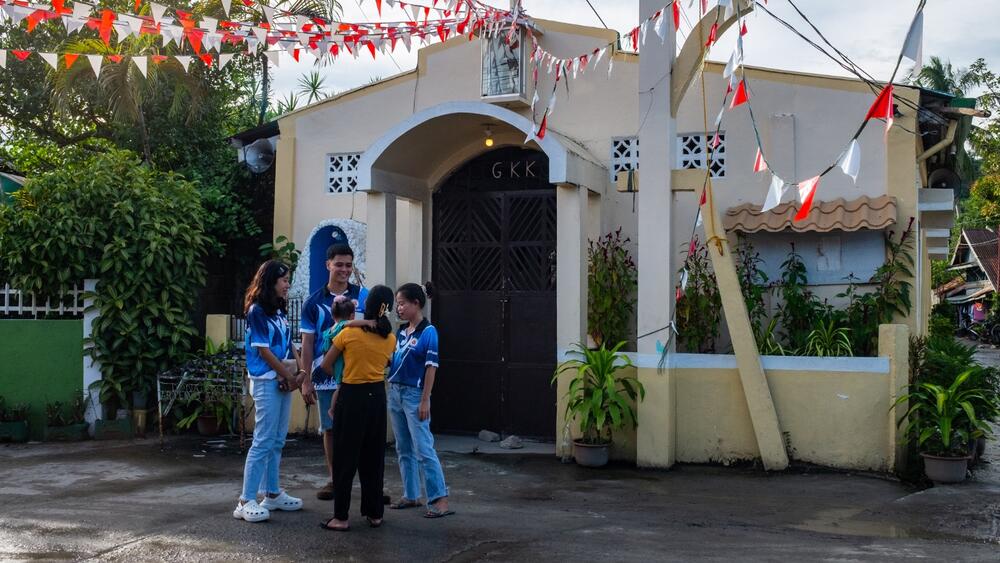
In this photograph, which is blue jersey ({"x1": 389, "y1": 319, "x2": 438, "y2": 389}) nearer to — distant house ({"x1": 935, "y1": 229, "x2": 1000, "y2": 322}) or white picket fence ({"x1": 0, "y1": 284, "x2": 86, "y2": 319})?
white picket fence ({"x1": 0, "y1": 284, "x2": 86, "y2": 319})

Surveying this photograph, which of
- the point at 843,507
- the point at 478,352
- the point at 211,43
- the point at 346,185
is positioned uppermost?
the point at 211,43

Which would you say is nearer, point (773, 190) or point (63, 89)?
point (773, 190)

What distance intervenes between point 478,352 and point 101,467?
381cm

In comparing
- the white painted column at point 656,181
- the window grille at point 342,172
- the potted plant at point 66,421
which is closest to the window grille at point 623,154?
the white painted column at point 656,181

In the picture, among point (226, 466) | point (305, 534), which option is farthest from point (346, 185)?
point (305, 534)

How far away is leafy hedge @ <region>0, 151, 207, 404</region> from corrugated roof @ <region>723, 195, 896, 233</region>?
19.3 ft

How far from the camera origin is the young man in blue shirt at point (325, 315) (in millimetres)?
6387

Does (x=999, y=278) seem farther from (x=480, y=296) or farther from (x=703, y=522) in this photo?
(x=703, y=522)

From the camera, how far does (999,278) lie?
1375 inches

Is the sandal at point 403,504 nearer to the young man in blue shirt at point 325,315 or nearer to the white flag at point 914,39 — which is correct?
the young man in blue shirt at point 325,315

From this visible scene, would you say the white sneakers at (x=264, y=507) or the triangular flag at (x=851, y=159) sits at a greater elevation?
the triangular flag at (x=851, y=159)

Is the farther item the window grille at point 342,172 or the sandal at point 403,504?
the window grille at point 342,172

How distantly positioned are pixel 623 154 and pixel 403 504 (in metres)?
4.65

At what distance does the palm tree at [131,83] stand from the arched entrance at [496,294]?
15.4ft
